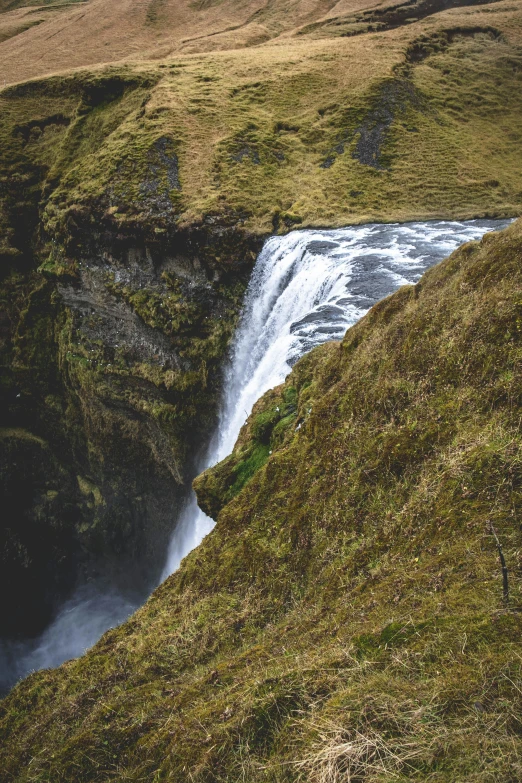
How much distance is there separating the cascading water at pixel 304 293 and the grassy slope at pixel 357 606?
310 inches

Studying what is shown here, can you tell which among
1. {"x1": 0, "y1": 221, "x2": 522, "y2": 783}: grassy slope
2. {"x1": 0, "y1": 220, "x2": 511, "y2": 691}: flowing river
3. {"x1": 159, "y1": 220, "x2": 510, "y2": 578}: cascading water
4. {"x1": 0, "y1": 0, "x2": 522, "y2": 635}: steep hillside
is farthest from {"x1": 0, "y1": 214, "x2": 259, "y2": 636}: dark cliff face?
{"x1": 0, "y1": 221, "x2": 522, "y2": 783}: grassy slope

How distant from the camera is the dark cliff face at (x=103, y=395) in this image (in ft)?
95.2

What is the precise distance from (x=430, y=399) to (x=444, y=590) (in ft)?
10.3

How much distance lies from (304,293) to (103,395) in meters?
15.4

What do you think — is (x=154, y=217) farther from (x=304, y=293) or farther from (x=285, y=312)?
(x=304, y=293)

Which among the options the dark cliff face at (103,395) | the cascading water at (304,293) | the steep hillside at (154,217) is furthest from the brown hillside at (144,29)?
the cascading water at (304,293)

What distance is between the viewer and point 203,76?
148ft

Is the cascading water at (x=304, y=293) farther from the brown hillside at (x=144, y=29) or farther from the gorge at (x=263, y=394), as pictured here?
the brown hillside at (x=144, y=29)

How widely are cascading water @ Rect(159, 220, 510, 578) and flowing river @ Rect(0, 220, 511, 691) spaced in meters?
0.05

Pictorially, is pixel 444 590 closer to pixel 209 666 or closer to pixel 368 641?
pixel 368 641

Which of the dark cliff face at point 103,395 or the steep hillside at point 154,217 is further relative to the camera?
the steep hillside at point 154,217

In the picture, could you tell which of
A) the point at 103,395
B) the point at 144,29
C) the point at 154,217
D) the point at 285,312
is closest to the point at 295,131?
the point at 154,217

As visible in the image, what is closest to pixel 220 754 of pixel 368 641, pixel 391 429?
pixel 368 641

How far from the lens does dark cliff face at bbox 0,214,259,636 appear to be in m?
29.0
